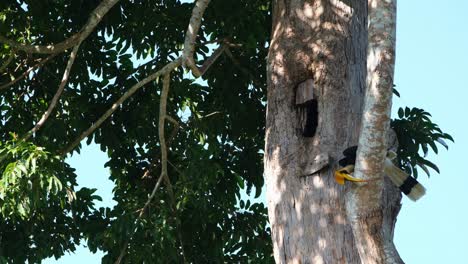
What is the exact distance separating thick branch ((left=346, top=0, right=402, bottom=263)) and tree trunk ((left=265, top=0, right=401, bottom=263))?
0.81 ft

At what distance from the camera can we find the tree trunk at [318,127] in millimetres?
6500

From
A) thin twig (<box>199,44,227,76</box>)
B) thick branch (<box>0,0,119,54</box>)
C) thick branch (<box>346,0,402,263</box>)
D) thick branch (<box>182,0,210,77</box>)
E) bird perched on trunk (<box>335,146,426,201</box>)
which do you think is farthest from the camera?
thick branch (<box>0,0,119,54</box>)

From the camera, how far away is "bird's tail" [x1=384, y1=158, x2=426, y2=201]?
6.02m

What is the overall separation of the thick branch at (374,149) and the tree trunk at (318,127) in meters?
0.25

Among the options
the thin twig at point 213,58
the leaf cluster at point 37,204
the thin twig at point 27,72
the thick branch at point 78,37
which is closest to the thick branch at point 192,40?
the thin twig at point 213,58

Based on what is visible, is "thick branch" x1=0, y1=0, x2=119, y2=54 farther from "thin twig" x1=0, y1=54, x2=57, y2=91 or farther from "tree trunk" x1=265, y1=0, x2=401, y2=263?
"tree trunk" x1=265, y1=0, x2=401, y2=263

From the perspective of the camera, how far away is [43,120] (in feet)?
27.1

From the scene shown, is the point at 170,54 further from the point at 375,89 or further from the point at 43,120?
the point at 375,89

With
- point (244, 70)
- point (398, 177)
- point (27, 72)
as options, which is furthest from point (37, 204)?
point (398, 177)

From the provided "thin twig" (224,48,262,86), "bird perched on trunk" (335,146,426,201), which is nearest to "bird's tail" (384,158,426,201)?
"bird perched on trunk" (335,146,426,201)

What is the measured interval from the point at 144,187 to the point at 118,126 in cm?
62

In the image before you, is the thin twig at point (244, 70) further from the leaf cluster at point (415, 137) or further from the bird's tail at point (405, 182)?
the bird's tail at point (405, 182)

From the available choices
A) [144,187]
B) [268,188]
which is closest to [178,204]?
[144,187]

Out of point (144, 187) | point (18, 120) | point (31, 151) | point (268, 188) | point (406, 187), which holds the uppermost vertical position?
point (18, 120)
